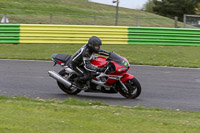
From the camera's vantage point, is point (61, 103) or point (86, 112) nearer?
point (86, 112)

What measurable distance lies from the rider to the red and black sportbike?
0.40 feet

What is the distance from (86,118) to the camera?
636 centimetres

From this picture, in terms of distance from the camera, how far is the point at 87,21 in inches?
1415

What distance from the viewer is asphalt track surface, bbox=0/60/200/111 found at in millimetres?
8539

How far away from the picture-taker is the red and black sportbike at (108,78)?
848 centimetres

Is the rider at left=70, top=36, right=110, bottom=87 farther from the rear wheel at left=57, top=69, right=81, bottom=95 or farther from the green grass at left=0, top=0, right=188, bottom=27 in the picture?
the green grass at left=0, top=0, right=188, bottom=27

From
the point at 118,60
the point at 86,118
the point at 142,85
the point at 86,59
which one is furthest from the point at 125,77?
the point at 86,118

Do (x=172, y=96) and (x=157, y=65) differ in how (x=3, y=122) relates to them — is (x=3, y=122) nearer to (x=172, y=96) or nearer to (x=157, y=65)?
(x=172, y=96)

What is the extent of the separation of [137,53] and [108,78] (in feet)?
28.0

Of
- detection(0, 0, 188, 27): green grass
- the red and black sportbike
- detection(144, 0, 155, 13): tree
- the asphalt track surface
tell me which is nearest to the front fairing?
the red and black sportbike

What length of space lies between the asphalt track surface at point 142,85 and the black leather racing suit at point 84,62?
0.59 metres

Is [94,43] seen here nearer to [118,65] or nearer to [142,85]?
[118,65]

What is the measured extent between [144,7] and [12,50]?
75.7m

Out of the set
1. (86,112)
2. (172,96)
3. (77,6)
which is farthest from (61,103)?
(77,6)
